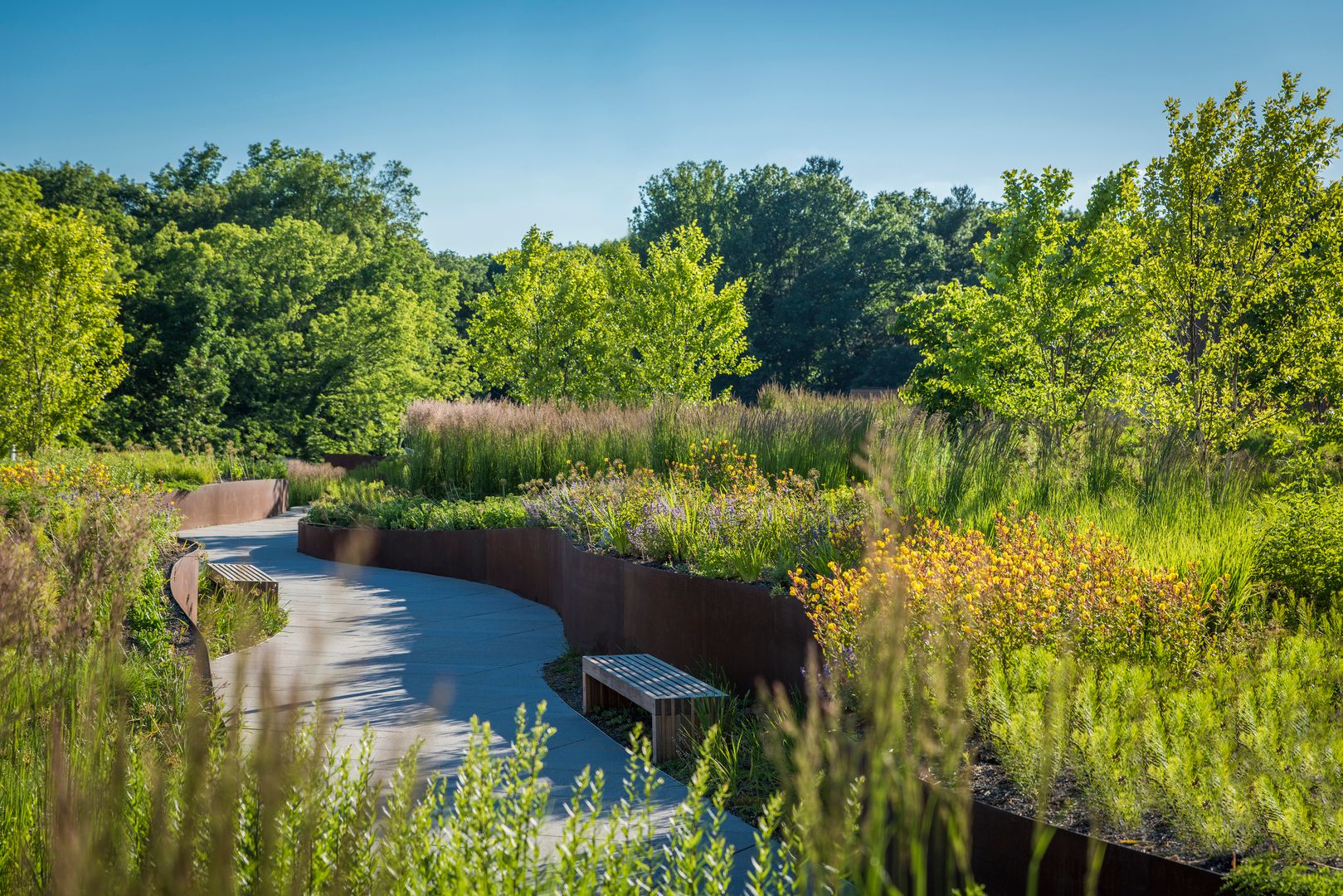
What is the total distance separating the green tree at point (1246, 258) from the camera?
9109 mm

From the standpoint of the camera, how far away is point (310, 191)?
41156mm

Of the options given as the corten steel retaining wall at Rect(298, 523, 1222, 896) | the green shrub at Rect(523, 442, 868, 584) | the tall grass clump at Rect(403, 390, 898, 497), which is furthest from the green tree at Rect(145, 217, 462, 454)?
the green shrub at Rect(523, 442, 868, 584)

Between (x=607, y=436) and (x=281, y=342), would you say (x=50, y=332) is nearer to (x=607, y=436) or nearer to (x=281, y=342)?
(x=281, y=342)

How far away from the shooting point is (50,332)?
64.3 feet

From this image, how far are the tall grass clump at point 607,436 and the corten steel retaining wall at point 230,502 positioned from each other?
4.79m

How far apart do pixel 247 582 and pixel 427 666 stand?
2567 millimetres

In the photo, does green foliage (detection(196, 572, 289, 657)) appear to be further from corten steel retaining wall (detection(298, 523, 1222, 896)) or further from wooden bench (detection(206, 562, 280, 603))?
corten steel retaining wall (detection(298, 523, 1222, 896))

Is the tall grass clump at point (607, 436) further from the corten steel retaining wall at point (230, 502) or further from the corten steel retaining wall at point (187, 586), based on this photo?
the corten steel retaining wall at point (230, 502)

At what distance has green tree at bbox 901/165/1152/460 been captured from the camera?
11.8 meters

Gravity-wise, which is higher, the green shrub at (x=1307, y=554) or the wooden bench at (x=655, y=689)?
the green shrub at (x=1307, y=554)

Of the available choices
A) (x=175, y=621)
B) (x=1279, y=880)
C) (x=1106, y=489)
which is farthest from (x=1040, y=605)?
(x=175, y=621)

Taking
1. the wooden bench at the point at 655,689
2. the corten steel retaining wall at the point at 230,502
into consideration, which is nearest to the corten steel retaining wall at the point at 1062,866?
the wooden bench at the point at 655,689

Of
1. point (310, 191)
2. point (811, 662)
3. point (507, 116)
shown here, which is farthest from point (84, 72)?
point (310, 191)

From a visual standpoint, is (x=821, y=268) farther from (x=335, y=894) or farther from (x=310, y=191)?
(x=335, y=894)
